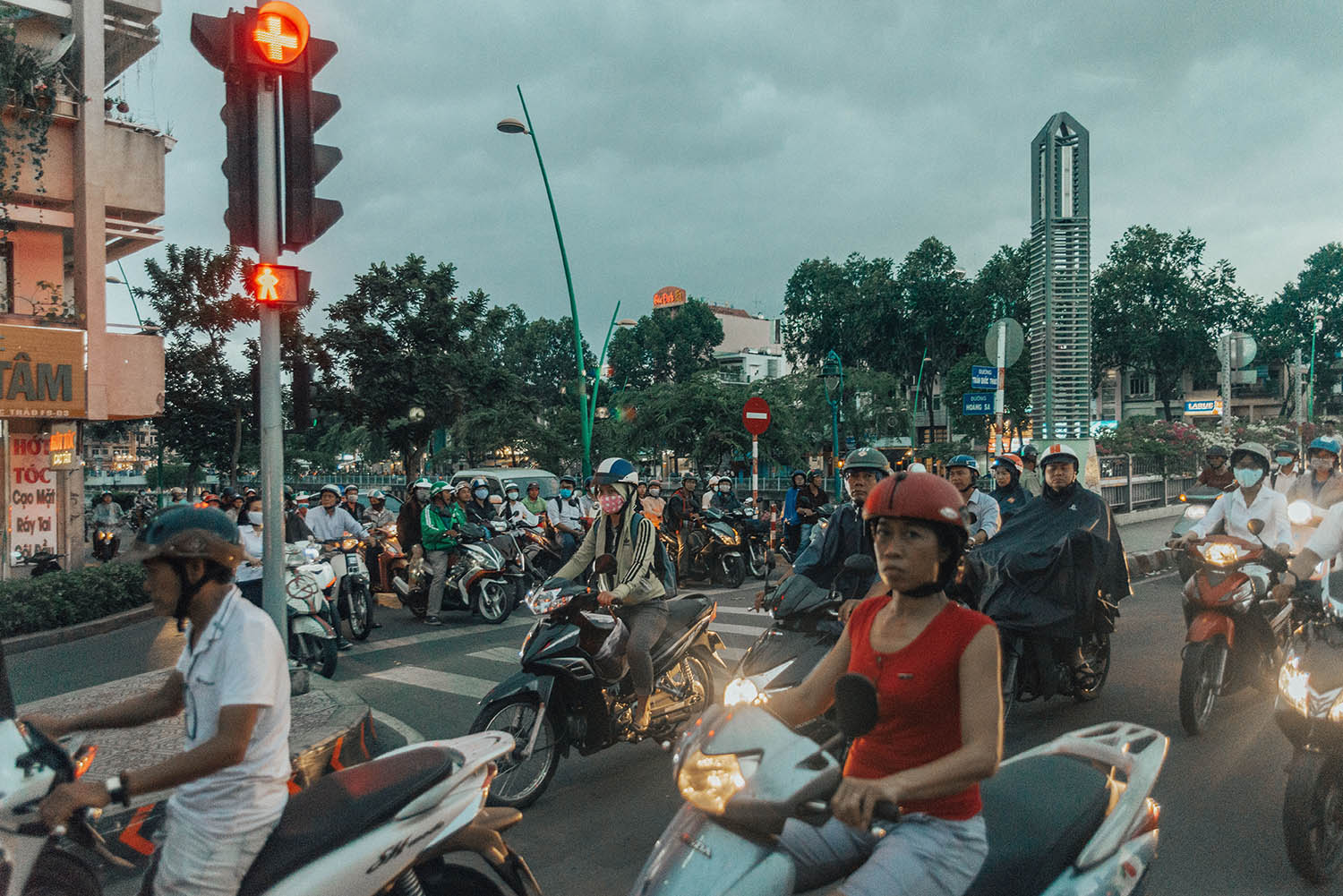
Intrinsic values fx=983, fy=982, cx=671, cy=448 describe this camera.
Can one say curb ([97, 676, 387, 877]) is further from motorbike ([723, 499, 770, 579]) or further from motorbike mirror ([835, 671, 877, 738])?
motorbike ([723, 499, 770, 579])

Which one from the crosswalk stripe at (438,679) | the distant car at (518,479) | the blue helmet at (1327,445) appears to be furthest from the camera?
the distant car at (518,479)

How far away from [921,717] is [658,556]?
3.55 metres

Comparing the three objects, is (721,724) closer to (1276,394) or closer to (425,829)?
(425,829)

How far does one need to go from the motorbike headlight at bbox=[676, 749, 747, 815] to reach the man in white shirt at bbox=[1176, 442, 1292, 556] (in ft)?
18.4

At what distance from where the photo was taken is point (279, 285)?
5.76 m

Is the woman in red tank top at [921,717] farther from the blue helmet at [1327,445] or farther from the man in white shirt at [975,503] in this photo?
the blue helmet at [1327,445]

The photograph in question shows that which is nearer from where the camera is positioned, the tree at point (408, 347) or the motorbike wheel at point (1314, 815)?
the motorbike wheel at point (1314, 815)

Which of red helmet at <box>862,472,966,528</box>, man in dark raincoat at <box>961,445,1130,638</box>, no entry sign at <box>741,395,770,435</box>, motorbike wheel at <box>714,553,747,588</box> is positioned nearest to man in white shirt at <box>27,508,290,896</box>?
red helmet at <box>862,472,966,528</box>

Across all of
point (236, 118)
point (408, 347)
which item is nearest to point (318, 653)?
point (236, 118)

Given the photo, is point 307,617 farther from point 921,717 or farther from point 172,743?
point 921,717

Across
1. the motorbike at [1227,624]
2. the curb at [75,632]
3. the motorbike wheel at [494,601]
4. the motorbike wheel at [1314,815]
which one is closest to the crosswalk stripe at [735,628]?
the motorbike wheel at [494,601]

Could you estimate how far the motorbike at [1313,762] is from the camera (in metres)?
3.47

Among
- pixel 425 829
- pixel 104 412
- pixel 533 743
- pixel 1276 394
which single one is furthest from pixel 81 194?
pixel 1276 394

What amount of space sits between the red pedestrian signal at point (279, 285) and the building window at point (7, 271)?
47.9 ft
